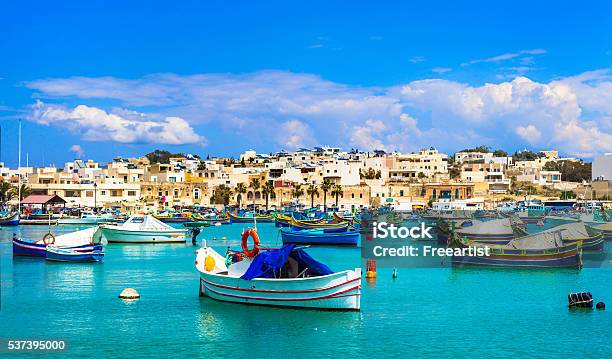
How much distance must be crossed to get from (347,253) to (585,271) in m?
15.6

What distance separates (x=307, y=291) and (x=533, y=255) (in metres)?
14.6

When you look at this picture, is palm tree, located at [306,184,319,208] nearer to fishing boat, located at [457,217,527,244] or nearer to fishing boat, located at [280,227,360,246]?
fishing boat, located at [280,227,360,246]

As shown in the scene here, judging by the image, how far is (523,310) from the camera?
79.5 ft

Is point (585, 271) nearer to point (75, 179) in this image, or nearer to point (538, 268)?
point (538, 268)

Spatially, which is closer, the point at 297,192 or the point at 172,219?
the point at 172,219

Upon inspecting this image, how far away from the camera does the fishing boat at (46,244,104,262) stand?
35906 mm

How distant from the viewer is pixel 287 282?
2227 cm

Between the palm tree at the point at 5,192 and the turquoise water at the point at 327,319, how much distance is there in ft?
226

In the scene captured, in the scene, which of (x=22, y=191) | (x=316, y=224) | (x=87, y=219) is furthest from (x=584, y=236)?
(x=22, y=191)

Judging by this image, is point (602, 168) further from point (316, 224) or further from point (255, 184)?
point (316, 224)

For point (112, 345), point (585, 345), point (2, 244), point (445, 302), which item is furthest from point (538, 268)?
point (2, 244)

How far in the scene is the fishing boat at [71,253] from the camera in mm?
35906

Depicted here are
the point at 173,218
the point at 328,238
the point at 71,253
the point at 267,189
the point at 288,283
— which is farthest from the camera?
the point at 267,189

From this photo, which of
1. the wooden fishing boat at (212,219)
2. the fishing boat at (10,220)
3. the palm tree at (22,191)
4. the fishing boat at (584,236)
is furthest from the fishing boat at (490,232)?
the palm tree at (22,191)
